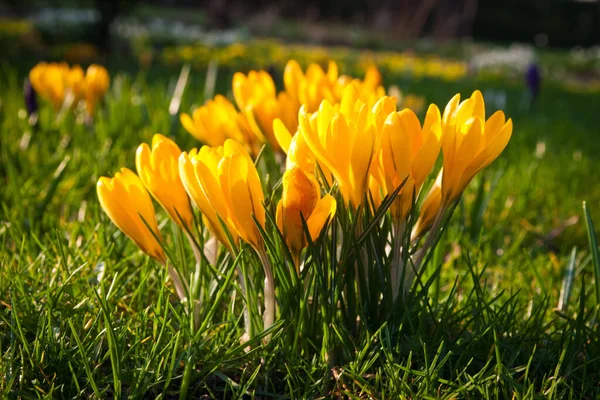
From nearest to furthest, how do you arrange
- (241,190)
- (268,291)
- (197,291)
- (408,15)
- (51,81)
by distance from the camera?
(241,190) → (268,291) → (197,291) → (51,81) → (408,15)

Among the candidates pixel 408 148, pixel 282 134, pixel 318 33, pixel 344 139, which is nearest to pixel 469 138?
pixel 408 148

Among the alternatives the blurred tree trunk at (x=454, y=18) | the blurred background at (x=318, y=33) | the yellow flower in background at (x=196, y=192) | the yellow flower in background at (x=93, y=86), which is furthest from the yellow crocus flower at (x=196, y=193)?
the blurred tree trunk at (x=454, y=18)

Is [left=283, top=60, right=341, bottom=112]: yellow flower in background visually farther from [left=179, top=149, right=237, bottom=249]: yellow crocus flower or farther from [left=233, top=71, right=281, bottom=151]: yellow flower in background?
[left=179, top=149, right=237, bottom=249]: yellow crocus flower

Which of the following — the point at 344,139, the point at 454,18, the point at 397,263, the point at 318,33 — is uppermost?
the point at 344,139

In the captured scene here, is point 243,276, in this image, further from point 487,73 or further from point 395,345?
point 487,73

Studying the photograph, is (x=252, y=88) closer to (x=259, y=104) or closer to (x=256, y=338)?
(x=259, y=104)

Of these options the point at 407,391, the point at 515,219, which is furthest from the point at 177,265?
the point at 515,219

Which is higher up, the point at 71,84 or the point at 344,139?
the point at 344,139

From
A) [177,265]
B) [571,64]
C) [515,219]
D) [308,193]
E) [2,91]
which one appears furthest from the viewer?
[571,64]
